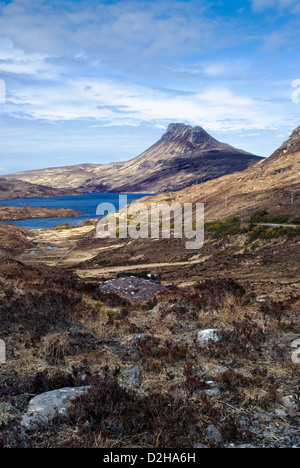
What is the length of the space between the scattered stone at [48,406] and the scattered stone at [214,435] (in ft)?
6.72

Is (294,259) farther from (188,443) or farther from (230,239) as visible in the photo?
(188,443)

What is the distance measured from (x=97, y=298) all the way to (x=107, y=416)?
27.7 feet

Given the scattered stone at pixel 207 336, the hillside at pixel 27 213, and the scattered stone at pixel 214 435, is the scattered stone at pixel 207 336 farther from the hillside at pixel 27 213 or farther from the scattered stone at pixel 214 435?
the hillside at pixel 27 213

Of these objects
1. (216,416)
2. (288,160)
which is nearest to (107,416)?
(216,416)

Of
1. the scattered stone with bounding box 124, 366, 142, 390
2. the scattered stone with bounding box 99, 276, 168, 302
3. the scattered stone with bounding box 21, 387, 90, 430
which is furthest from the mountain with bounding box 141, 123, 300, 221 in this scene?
the scattered stone with bounding box 21, 387, 90, 430

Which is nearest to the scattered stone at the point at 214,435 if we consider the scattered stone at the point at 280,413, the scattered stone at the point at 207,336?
the scattered stone at the point at 280,413

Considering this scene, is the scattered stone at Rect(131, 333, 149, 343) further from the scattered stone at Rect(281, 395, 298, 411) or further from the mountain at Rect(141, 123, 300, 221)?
the mountain at Rect(141, 123, 300, 221)

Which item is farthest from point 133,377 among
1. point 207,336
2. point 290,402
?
point 290,402

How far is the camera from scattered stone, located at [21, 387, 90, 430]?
460 cm

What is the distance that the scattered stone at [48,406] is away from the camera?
15.1ft

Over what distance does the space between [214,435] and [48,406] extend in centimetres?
250

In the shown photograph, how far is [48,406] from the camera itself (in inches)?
194

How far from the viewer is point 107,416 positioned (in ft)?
15.2
